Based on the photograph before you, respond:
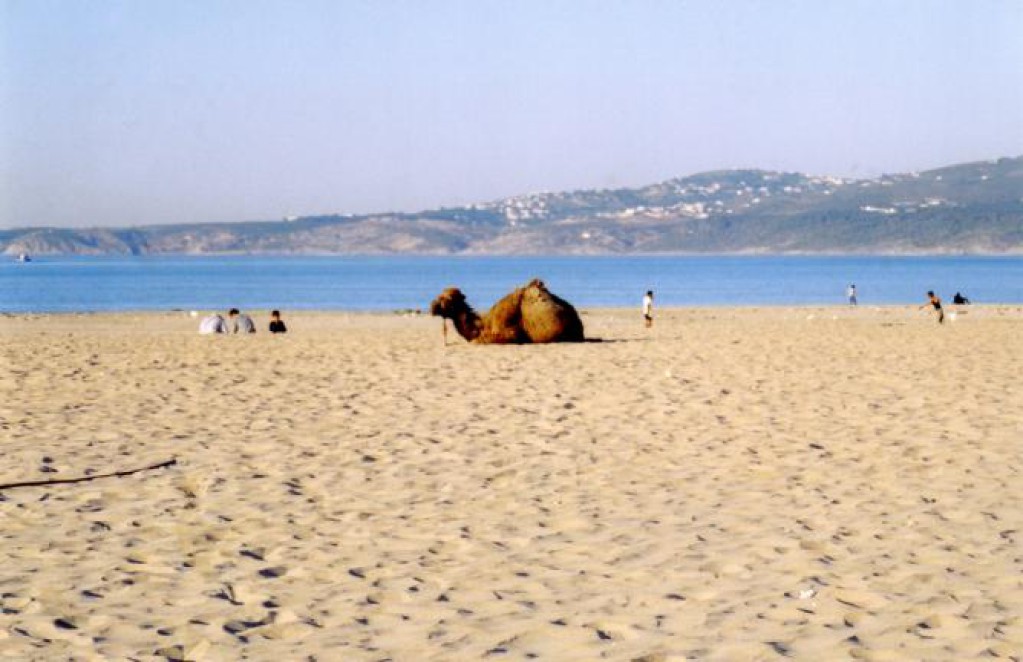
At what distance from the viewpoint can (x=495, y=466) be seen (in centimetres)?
1106

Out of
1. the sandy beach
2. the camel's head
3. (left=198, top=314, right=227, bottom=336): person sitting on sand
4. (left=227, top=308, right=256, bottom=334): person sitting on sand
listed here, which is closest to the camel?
the camel's head

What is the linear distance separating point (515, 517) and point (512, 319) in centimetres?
1649

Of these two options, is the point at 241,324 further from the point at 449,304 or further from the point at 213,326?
the point at 449,304

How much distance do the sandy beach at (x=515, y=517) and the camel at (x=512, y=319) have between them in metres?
6.97

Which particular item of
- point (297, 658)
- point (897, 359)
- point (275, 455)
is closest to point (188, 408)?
point (275, 455)

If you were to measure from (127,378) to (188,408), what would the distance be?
3.74m

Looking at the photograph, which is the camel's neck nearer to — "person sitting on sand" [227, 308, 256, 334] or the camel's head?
the camel's head

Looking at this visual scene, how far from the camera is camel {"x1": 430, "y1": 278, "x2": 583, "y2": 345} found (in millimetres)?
25438

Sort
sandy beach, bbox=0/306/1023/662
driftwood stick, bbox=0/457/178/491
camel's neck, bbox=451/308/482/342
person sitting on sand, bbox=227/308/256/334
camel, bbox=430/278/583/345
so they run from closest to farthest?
sandy beach, bbox=0/306/1023/662
driftwood stick, bbox=0/457/178/491
camel, bbox=430/278/583/345
camel's neck, bbox=451/308/482/342
person sitting on sand, bbox=227/308/256/334

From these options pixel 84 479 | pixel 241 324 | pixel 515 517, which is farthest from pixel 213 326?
pixel 515 517

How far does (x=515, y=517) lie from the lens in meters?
9.08

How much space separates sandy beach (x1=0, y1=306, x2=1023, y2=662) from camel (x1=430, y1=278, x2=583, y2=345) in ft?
22.9

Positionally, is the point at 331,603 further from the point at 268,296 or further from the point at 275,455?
the point at 268,296

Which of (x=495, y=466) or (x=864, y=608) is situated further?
(x=495, y=466)
